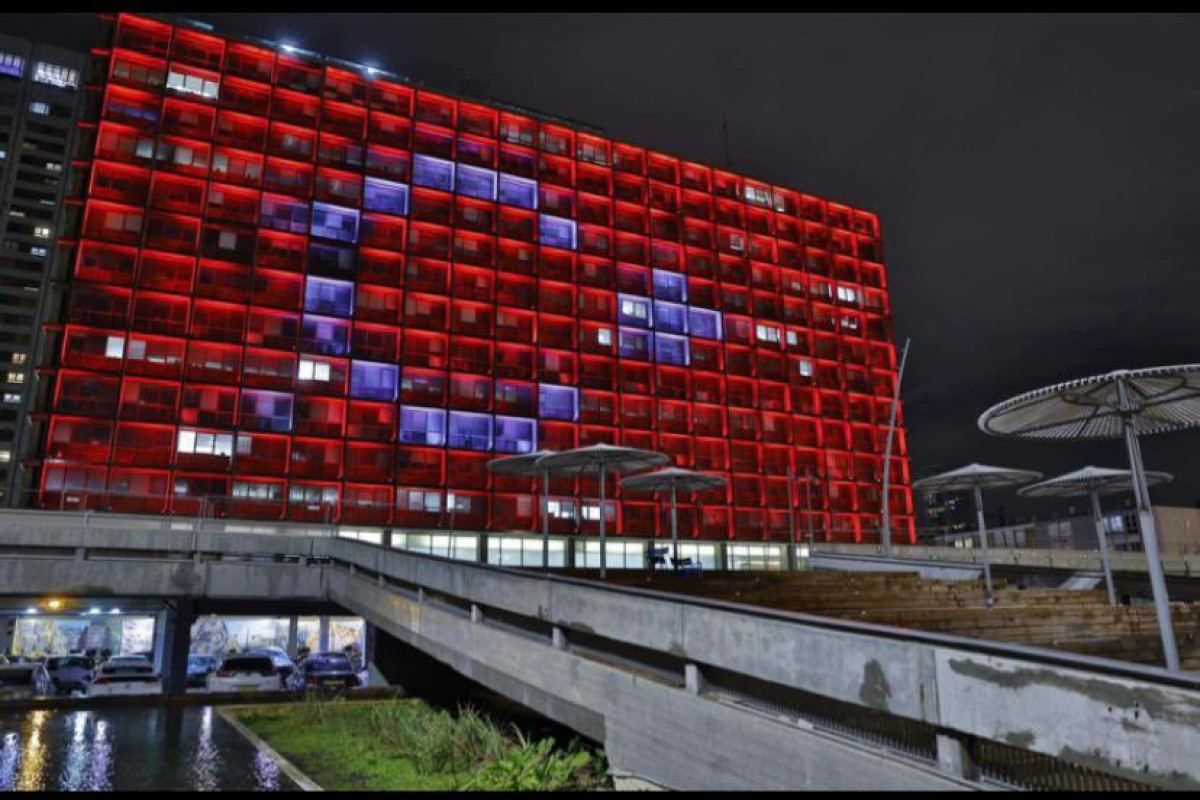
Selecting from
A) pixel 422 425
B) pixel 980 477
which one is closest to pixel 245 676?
pixel 980 477

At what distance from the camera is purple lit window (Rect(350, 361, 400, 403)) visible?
49875mm

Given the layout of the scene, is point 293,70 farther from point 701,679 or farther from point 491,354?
point 701,679

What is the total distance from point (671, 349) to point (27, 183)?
290ft

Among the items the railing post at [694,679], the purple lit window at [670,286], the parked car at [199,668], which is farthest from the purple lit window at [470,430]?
the railing post at [694,679]

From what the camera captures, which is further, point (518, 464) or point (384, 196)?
point (384, 196)

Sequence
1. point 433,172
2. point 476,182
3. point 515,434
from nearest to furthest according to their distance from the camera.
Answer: point 515,434 → point 433,172 → point 476,182

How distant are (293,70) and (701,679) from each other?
55511mm

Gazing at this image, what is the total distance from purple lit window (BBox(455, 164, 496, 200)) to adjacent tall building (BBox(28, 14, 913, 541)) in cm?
23

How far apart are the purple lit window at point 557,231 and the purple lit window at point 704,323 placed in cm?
1069

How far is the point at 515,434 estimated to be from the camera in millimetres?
53750

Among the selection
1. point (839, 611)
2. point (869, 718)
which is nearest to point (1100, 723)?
point (869, 718)

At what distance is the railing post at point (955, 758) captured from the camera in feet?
17.6

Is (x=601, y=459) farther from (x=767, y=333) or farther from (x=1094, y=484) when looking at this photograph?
(x=767, y=333)

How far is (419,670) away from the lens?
834 inches
